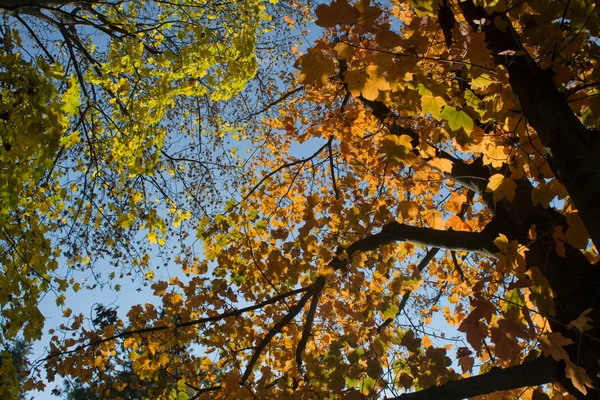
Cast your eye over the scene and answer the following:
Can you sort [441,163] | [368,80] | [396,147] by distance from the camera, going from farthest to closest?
[441,163]
[396,147]
[368,80]

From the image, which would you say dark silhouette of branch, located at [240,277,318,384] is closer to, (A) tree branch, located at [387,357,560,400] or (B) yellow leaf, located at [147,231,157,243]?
(A) tree branch, located at [387,357,560,400]

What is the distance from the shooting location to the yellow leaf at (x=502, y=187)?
2.24 metres

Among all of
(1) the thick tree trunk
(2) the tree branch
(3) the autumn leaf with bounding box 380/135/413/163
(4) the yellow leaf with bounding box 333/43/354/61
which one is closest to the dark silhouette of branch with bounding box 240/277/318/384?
(3) the autumn leaf with bounding box 380/135/413/163

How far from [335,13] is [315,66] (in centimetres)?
43

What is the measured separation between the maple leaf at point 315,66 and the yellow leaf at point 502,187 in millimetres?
1140

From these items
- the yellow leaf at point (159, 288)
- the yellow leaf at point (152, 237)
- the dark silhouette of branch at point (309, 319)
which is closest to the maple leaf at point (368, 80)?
the dark silhouette of branch at point (309, 319)

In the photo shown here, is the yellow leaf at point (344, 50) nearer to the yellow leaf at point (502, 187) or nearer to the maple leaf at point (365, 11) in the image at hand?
the maple leaf at point (365, 11)

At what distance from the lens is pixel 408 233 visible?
319 cm

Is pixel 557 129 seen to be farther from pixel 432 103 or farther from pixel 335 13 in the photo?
pixel 335 13

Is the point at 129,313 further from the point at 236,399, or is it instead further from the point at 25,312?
the point at 236,399

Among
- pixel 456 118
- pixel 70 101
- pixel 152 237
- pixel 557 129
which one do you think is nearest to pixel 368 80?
pixel 456 118

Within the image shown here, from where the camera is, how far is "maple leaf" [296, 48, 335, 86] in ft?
7.12

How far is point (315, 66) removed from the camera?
2.20 metres

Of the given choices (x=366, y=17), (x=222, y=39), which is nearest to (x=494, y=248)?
(x=366, y=17)
